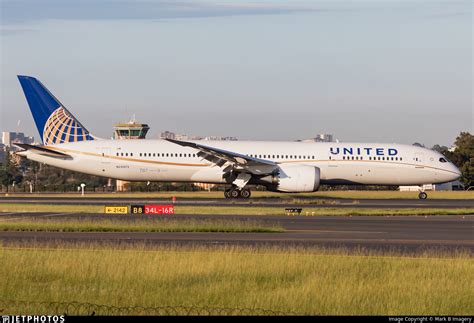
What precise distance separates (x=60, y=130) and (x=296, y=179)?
54.9 feet

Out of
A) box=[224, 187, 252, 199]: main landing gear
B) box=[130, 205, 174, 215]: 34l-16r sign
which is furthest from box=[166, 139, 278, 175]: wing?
box=[130, 205, 174, 215]: 34l-16r sign

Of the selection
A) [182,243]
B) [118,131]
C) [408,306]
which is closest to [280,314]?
[408,306]

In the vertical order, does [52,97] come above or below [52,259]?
above

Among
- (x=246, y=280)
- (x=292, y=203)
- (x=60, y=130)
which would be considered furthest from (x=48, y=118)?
(x=246, y=280)

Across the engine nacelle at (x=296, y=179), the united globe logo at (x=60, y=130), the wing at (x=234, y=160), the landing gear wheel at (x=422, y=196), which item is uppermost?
the united globe logo at (x=60, y=130)

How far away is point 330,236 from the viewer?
2777 cm

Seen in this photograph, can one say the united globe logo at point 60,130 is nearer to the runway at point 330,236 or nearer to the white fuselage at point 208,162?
the white fuselage at point 208,162

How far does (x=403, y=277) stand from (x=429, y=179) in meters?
42.3

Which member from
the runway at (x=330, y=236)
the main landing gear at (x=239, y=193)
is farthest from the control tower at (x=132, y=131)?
the runway at (x=330, y=236)

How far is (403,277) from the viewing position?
17.9m

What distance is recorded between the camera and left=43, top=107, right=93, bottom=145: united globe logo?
57688 mm

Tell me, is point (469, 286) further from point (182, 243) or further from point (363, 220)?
point (363, 220)

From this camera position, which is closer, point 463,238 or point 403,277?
point 403,277

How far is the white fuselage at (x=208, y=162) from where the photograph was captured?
5600 centimetres
